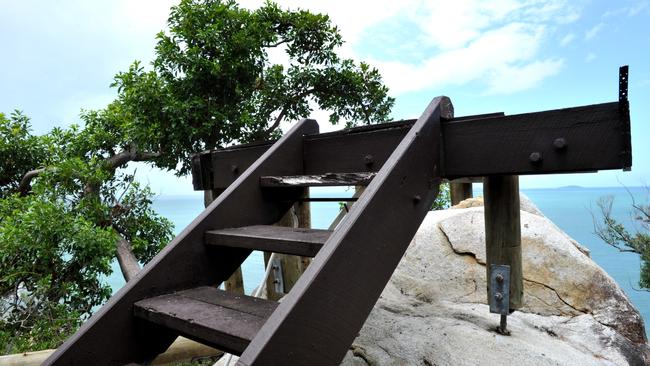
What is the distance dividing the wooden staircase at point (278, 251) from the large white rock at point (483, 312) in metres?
0.88

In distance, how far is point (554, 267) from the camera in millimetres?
3232

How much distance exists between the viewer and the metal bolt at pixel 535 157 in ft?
5.98

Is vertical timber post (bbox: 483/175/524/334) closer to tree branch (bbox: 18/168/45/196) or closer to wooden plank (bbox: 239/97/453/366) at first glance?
wooden plank (bbox: 239/97/453/366)

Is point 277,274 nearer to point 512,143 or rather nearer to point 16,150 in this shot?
point 512,143

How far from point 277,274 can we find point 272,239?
2255mm

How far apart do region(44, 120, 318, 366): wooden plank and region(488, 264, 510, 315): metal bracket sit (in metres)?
1.17

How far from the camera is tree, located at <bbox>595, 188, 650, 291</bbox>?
9.85 m

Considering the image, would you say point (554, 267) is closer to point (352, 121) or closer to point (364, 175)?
point (364, 175)

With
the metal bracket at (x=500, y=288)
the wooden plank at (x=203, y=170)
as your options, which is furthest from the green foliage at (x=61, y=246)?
the metal bracket at (x=500, y=288)

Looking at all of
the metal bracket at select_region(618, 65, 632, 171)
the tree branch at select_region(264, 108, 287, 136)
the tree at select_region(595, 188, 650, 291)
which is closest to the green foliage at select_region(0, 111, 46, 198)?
the tree branch at select_region(264, 108, 287, 136)

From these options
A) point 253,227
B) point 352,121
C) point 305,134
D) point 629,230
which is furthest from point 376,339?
point 629,230

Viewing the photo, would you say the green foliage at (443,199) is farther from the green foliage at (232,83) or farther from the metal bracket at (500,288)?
the metal bracket at (500,288)

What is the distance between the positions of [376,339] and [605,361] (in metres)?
1.33

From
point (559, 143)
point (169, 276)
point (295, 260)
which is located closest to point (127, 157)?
point (295, 260)
